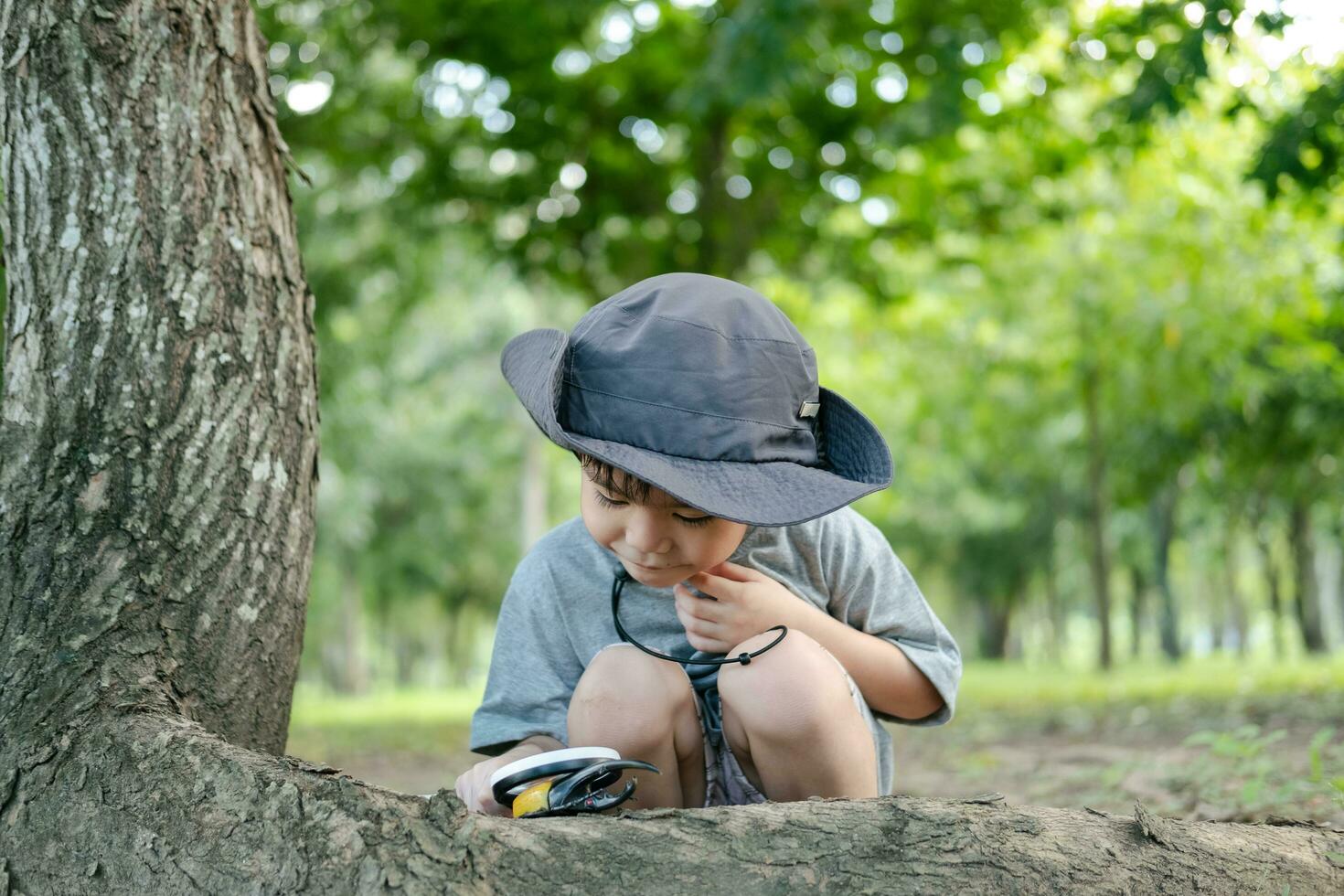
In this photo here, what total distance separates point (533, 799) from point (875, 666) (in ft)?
2.56

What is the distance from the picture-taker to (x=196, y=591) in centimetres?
211

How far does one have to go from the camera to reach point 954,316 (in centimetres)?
1396

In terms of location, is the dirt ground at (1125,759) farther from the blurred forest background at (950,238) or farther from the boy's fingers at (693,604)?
the boy's fingers at (693,604)

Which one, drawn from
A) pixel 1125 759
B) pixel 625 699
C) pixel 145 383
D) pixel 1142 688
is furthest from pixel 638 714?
pixel 1142 688

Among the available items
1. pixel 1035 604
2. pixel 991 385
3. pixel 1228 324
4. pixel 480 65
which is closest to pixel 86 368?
pixel 480 65

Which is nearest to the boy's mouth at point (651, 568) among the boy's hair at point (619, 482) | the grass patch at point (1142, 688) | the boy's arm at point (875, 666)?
the boy's hair at point (619, 482)

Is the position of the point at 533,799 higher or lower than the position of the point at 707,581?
lower

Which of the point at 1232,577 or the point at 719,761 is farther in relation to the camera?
the point at 1232,577

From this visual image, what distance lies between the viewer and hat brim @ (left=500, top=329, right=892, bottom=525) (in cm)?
180

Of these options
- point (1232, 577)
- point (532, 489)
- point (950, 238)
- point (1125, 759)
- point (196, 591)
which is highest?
point (950, 238)

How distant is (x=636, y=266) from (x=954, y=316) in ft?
19.5

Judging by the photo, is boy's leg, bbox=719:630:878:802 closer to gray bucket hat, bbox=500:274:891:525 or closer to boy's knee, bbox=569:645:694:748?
boy's knee, bbox=569:645:694:748

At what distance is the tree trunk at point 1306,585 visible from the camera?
17.0 metres

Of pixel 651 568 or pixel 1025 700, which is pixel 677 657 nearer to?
pixel 651 568
